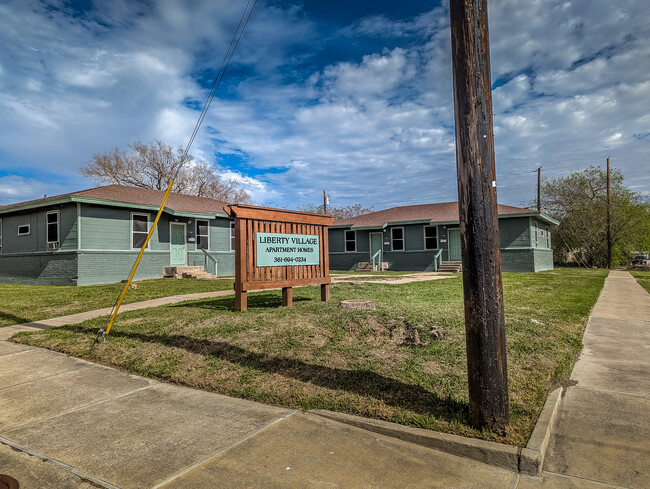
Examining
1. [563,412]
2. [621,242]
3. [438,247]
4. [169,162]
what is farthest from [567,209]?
[563,412]

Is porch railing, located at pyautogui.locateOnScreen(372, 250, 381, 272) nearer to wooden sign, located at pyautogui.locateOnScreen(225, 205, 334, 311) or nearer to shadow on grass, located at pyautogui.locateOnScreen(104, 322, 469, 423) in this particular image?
wooden sign, located at pyautogui.locateOnScreen(225, 205, 334, 311)

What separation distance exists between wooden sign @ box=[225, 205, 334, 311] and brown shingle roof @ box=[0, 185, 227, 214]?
35.7 ft

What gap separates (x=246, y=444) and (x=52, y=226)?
1697cm

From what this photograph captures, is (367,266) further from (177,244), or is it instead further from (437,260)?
(177,244)

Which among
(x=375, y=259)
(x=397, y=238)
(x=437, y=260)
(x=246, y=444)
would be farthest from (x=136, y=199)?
(x=246, y=444)

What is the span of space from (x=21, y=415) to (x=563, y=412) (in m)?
4.38

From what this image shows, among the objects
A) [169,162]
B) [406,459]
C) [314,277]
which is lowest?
[406,459]

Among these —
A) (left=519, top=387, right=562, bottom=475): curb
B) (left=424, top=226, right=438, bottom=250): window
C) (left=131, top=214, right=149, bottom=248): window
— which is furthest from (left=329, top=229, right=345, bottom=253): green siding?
(left=519, top=387, right=562, bottom=475): curb

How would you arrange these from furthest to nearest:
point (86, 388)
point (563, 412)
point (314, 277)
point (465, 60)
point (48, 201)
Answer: point (48, 201)
point (314, 277)
point (86, 388)
point (563, 412)
point (465, 60)

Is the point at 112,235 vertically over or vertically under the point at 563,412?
over

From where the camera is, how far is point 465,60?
9.64 feet

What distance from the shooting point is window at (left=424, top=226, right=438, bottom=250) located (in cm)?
2422

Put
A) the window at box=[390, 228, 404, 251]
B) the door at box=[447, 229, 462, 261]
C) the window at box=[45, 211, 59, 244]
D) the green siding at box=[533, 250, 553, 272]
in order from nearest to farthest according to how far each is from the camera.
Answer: the window at box=[45, 211, 59, 244] → the green siding at box=[533, 250, 553, 272] → the door at box=[447, 229, 462, 261] → the window at box=[390, 228, 404, 251]

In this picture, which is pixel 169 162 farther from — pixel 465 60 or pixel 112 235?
pixel 465 60
